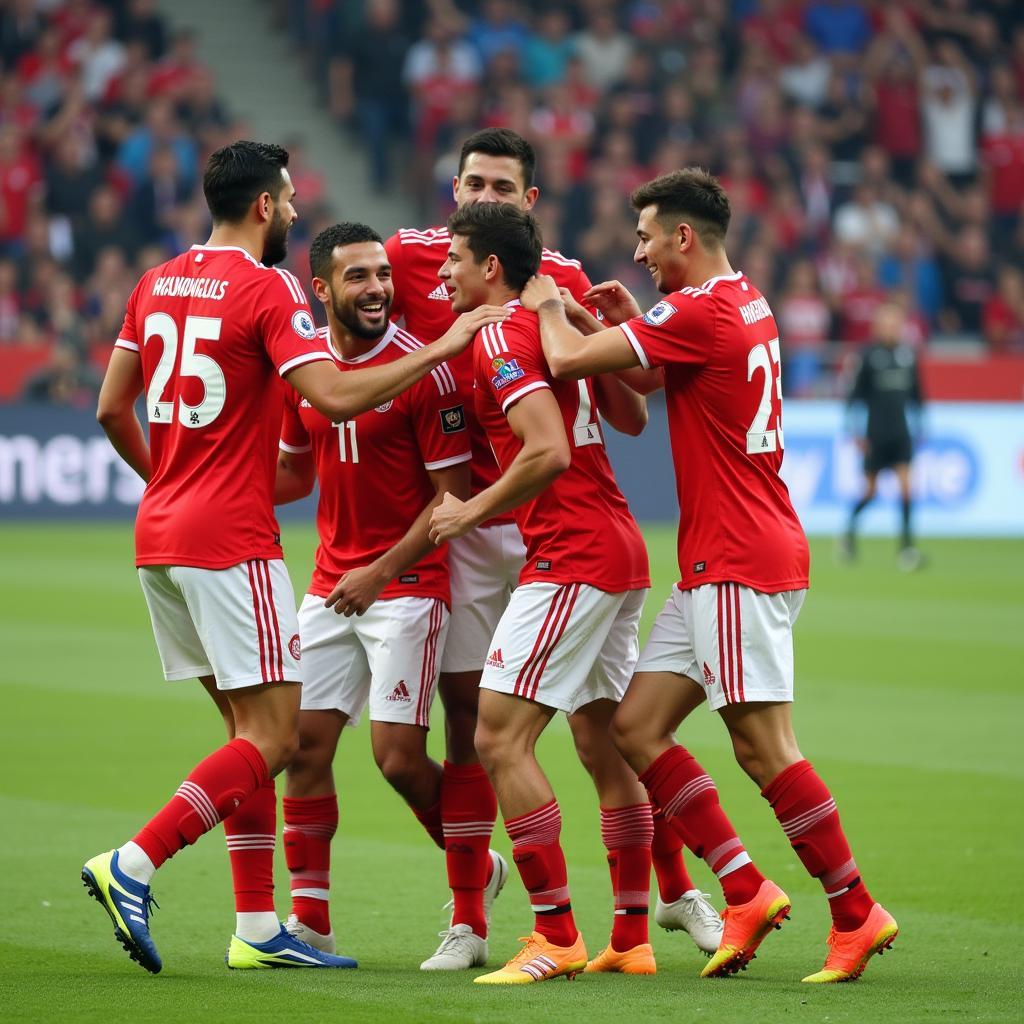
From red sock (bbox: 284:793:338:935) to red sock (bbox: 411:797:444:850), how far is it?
30 centimetres

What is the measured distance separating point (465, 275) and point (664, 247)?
2.00 feet

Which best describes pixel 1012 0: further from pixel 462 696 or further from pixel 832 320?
pixel 462 696

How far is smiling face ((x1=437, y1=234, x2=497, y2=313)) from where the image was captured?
18.5 feet

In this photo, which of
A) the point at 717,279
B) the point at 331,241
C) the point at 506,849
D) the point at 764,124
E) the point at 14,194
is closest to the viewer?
the point at 717,279

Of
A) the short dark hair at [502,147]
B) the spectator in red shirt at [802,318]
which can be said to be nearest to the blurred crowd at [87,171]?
the spectator in red shirt at [802,318]

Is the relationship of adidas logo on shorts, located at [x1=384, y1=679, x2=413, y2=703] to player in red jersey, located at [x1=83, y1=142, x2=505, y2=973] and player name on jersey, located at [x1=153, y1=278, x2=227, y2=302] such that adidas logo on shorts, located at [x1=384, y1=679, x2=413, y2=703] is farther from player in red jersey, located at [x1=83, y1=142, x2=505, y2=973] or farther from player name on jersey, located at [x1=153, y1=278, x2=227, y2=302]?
player name on jersey, located at [x1=153, y1=278, x2=227, y2=302]

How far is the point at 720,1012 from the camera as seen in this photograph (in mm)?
4801

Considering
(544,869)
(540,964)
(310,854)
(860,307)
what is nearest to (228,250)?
(310,854)

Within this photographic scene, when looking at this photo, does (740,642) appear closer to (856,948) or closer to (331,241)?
(856,948)

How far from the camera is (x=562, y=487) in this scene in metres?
5.59

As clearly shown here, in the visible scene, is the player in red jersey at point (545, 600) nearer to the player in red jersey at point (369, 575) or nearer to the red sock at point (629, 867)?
the red sock at point (629, 867)

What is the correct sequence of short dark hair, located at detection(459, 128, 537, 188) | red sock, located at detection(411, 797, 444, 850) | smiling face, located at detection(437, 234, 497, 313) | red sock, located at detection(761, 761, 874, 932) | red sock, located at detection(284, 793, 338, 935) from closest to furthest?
red sock, located at detection(761, 761, 874, 932)
smiling face, located at detection(437, 234, 497, 313)
red sock, located at detection(284, 793, 338, 935)
red sock, located at detection(411, 797, 444, 850)
short dark hair, located at detection(459, 128, 537, 188)

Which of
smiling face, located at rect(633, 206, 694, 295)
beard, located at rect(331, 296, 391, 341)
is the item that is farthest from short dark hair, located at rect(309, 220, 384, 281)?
smiling face, located at rect(633, 206, 694, 295)

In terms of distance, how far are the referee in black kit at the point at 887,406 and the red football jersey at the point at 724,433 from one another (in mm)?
12747
